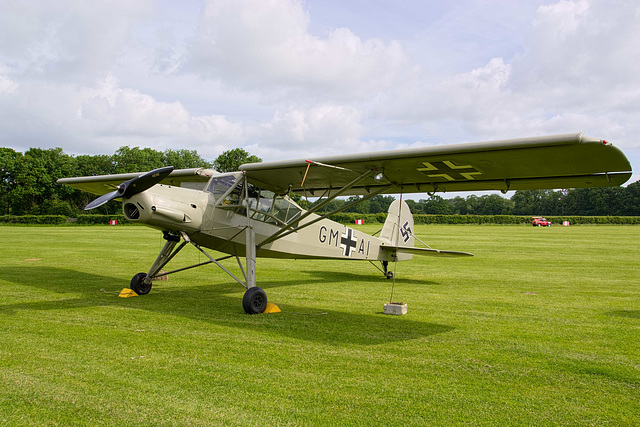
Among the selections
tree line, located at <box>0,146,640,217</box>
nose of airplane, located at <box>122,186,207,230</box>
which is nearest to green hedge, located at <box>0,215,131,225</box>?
tree line, located at <box>0,146,640,217</box>

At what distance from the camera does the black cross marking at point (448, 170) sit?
287 inches

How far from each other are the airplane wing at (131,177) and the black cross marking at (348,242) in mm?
3941

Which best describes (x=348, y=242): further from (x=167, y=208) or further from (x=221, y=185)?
(x=167, y=208)

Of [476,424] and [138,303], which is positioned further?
[138,303]

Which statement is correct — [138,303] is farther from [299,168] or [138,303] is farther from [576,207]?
[576,207]

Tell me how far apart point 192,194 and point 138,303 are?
2430mm

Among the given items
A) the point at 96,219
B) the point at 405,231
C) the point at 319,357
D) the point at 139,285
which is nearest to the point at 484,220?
the point at 96,219

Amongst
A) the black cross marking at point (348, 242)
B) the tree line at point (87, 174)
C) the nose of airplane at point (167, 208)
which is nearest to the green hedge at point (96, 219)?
the tree line at point (87, 174)

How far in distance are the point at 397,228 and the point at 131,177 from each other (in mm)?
8034

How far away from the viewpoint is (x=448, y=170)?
759cm

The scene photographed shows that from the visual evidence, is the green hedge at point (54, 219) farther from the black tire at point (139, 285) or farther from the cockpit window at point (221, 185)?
the cockpit window at point (221, 185)

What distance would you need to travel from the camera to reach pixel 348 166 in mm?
7824

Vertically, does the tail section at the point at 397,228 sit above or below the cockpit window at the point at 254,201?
below

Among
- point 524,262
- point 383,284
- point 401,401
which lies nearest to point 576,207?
point 524,262
